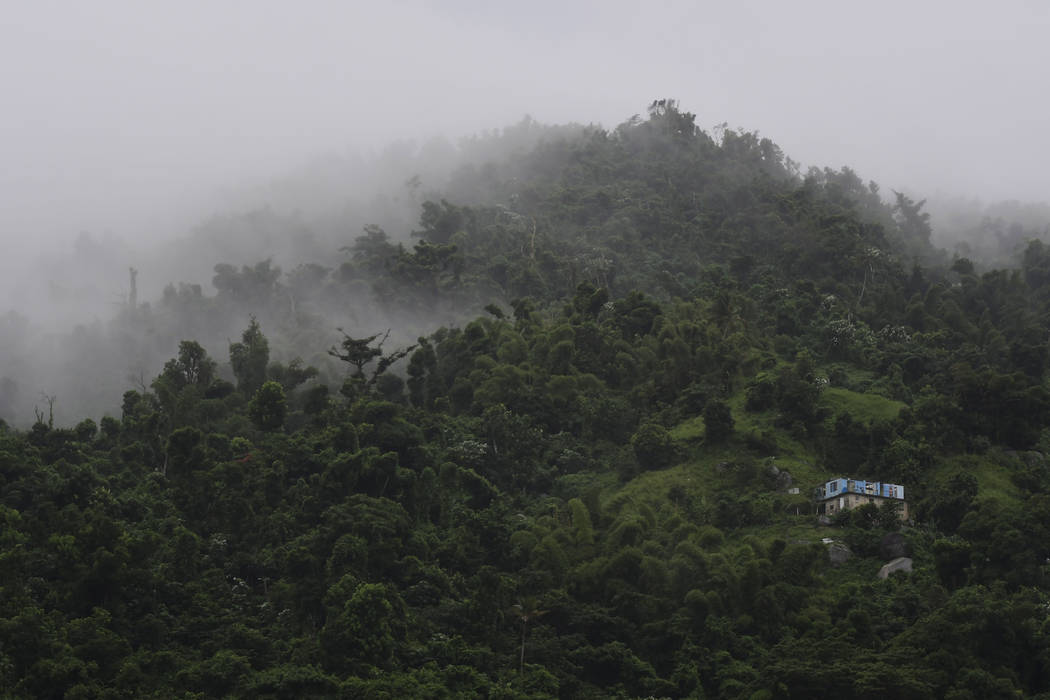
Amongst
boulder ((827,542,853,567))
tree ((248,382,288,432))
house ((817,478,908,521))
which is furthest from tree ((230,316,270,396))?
boulder ((827,542,853,567))

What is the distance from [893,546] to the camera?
3622 centimetres

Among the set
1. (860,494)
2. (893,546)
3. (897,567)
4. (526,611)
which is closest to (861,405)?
(860,494)

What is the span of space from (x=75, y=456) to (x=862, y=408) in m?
27.4

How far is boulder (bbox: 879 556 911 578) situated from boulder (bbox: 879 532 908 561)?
618mm

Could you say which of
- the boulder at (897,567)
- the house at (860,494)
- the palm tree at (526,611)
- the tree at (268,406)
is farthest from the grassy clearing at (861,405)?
the tree at (268,406)

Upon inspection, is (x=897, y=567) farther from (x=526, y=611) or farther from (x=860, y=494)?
(x=526, y=611)

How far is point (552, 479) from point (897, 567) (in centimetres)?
1291

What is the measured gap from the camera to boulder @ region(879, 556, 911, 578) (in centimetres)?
3504

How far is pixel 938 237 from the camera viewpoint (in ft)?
262

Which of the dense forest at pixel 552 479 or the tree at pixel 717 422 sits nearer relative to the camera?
the dense forest at pixel 552 479

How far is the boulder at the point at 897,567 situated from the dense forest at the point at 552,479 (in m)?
0.27

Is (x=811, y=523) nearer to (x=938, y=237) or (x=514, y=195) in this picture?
(x=514, y=195)

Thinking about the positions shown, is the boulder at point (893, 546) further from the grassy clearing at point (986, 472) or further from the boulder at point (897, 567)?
the grassy clearing at point (986, 472)

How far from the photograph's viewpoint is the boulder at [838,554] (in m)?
36.2
